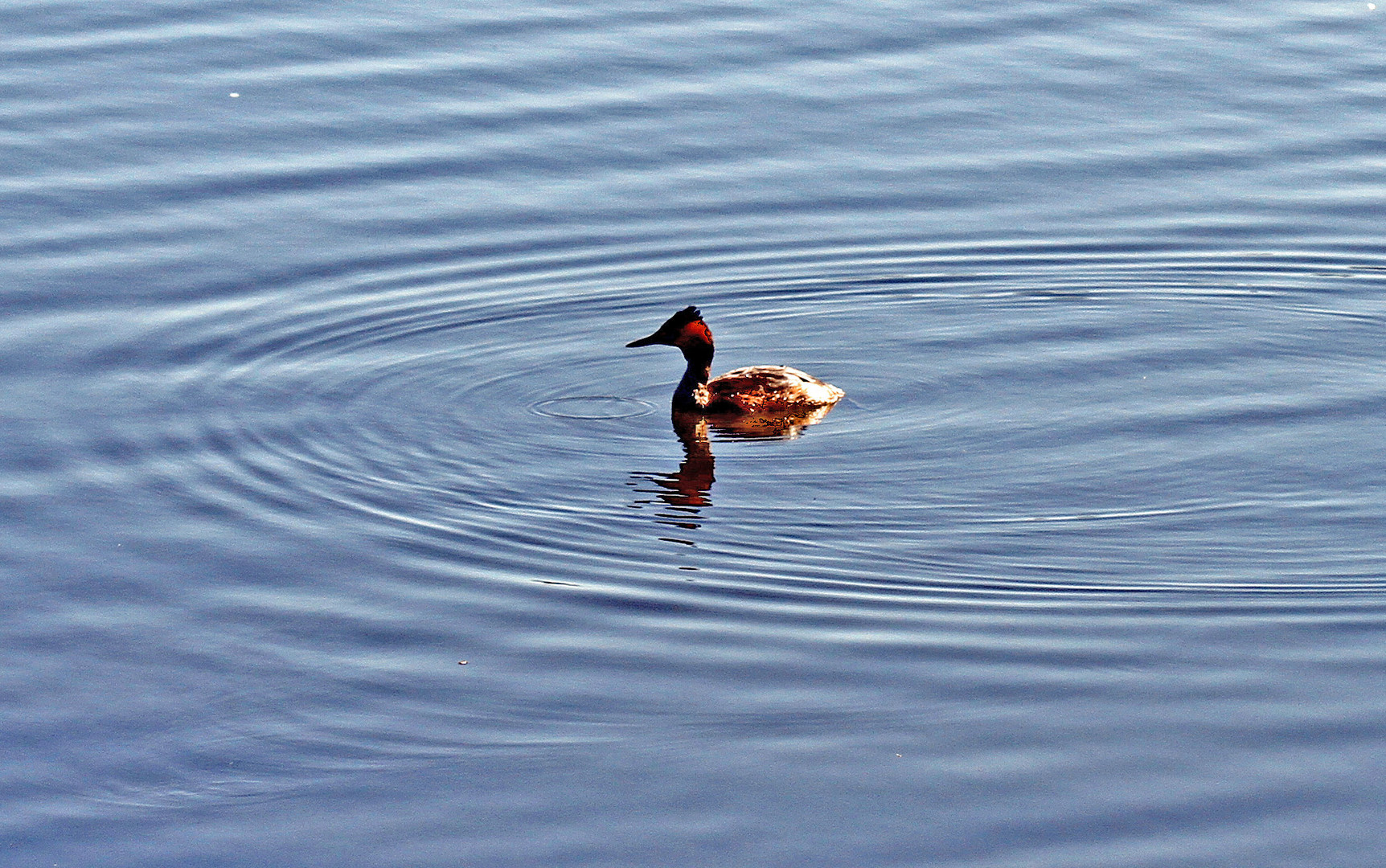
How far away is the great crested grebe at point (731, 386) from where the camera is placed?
520 inches

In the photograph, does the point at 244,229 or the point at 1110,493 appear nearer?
the point at 1110,493

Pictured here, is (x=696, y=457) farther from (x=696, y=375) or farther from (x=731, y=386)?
(x=696, y=375)

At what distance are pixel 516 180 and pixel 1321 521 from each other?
311 inches

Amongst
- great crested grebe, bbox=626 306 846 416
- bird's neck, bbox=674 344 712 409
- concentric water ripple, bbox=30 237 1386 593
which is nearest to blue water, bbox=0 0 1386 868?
concentric water ripple, bbox=30 237 1386 593

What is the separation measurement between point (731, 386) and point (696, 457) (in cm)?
77

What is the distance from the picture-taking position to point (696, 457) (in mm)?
12797

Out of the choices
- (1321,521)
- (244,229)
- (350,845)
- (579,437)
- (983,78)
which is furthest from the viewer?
(983,78)

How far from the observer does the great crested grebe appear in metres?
13.2

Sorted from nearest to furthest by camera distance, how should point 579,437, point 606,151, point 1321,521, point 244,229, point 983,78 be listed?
point 1321,521, point 579,437, point 244,229, point 606,151, point 983,78

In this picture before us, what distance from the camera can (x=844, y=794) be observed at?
8.08 meters

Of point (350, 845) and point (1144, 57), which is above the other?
point (1144, 57)

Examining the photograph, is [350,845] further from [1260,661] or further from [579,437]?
[579,437]

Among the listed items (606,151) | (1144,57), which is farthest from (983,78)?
(606,151)

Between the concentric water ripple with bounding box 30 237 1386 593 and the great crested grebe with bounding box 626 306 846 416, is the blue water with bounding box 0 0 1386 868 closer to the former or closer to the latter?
the concentric water ripple with bounding box 30 237 1386 593
